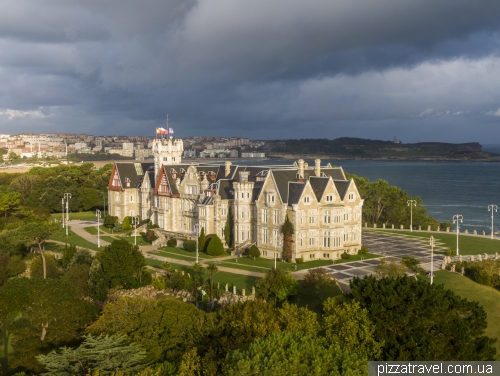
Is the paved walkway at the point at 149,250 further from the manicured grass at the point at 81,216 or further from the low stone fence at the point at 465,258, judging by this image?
the low stone fence at the point at 465,258

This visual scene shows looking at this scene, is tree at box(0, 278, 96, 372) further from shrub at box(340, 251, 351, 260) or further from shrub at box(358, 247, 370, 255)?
shrub at box(358, 247, 370, 255)

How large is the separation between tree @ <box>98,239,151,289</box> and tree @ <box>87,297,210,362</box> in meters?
16.7

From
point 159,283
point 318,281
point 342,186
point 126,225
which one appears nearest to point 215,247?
point 159,283

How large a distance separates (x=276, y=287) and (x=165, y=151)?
45593 millimetres

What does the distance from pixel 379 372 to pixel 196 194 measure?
47180mm

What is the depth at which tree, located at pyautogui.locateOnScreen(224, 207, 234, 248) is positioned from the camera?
214ft

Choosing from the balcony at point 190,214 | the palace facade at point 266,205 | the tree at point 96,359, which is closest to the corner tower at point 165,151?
the palace facade at point 266,205

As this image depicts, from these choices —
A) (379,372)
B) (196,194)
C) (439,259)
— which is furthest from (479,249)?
(379,372)

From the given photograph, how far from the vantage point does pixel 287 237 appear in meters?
58.7

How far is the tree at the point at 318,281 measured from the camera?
148 ft

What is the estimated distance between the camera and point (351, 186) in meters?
62.8

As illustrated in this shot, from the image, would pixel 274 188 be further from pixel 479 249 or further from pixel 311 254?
pixel 479 249

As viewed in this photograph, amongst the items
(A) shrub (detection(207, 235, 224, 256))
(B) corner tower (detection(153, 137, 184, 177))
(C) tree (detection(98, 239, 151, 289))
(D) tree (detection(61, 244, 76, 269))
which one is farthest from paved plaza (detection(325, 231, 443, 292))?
(B) corner tower (detection(153, 137, 184, 177))

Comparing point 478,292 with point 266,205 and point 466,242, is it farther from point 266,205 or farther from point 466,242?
point 266,205
